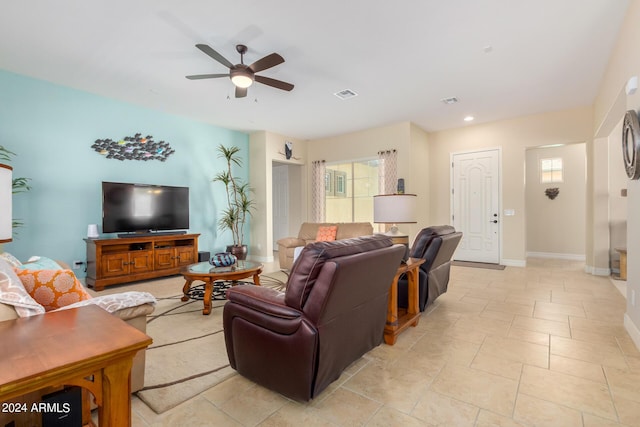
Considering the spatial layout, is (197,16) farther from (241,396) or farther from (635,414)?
(635,414)

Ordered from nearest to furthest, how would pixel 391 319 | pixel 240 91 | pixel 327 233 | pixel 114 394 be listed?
pixel 114 394
pixel 391 319
pixel 240 91
pixel 327 233

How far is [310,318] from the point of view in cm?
161

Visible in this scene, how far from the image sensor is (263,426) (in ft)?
5.13

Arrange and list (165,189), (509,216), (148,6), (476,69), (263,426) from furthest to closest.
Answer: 1. (509,216)
2. (165,189)
3. (476,69)
4. (148,6)
5. (263,426)

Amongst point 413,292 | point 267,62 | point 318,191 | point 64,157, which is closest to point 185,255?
point 64,157

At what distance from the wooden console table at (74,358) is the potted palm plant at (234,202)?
16.2 feet

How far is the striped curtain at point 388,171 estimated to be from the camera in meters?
6.30

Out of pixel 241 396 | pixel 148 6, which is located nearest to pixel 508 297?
pixel 241 396

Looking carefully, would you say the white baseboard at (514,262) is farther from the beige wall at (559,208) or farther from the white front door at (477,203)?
the beige wall at (559,208)

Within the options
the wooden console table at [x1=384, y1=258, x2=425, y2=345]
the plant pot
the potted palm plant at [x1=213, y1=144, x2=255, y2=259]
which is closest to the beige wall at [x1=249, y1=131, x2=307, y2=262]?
the potted palm plant at [x1=213, y1=144, x2=255, y2=259]

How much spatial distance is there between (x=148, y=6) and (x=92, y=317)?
271 centimetres

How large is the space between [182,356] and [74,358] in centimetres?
164

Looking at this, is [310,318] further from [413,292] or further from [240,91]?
[240,91]

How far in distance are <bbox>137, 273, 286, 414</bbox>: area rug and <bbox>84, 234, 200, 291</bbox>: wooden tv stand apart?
1123mm
